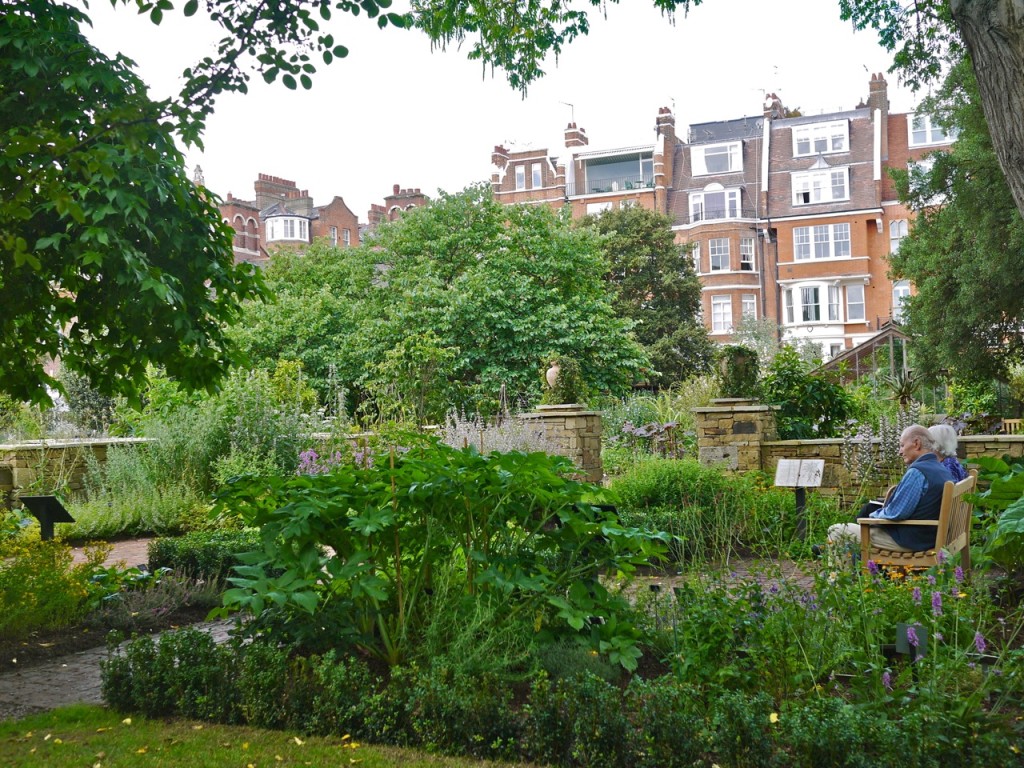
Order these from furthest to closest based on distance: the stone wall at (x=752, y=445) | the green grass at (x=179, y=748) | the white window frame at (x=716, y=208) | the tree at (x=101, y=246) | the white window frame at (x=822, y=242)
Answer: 1. the white window frame at (x=716, y=208)
2. the white window frame at (x=822, y=242)
3. the stone wall at (x=752, y=445)
4. the tree at (x=101, y=246)
5. the green grass at (x=179, y=748)

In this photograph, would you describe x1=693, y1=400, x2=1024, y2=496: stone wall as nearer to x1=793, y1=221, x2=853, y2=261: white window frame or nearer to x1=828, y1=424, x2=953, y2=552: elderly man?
x1=828, y1=424, x2=953, y2=552: elderly man

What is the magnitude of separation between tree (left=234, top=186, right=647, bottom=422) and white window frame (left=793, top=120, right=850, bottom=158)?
21.4 m

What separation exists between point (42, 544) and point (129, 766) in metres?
3.66

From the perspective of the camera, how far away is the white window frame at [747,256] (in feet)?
141

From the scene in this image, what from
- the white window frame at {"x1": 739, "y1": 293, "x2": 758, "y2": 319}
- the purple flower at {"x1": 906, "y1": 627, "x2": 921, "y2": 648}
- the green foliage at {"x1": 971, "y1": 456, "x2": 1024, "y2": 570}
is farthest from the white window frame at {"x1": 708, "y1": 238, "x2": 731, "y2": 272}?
the purple flower at {"x1": 906, "y1": 627, "x2": 921, "y2": 648}

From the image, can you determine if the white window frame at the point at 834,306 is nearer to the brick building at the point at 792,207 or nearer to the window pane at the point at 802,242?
the brick building at the point at 792,207

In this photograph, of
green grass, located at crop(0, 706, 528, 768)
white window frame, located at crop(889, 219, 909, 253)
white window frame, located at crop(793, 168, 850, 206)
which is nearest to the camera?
green grass, located at crop(0, 706, 528, 768)

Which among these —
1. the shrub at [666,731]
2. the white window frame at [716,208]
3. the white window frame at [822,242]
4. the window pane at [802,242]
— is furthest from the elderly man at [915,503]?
the white window frame at [716,208]

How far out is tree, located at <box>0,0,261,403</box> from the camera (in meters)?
4.82

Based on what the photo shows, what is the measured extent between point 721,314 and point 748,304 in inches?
51.1

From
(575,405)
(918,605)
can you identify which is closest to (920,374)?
(575,405)

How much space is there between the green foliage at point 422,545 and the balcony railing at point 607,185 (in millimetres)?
42458

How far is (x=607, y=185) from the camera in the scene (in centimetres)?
4666

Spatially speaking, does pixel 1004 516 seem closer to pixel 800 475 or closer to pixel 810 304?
pixel 800 475
